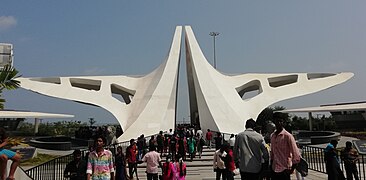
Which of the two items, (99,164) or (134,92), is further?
(134,92)

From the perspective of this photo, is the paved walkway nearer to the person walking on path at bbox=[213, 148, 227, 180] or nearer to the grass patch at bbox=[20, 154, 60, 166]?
the person walking on path at bbox=[213, 148, 227, 180]

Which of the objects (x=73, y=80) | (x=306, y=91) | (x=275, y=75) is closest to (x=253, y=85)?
(x=275, y=75)

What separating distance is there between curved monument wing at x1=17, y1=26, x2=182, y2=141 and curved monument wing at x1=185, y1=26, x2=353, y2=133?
1.82 metres

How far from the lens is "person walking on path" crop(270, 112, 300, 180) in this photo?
151 inches

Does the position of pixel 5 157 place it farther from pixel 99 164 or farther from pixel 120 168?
pixel 120 168

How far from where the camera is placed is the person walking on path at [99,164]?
13.6ft

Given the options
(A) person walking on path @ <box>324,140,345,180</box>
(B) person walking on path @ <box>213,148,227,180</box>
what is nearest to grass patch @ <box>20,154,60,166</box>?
(B) person walking on path @ <box>213,148,227,180</box>

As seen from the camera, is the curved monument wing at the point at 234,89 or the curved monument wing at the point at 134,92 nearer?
the curved monument wing at the point at 234,89

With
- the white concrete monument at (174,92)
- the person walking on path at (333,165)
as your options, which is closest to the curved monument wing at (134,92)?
Answer: the white concrete monument at (174,92)

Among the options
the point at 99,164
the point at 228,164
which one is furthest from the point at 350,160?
the point at 99,164

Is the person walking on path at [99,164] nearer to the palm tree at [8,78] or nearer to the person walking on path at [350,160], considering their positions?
the palm tree at [8,78]

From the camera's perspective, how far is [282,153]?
153 inches

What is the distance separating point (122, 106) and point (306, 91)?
12194 millimetres

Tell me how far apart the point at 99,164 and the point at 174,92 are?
1887 cm
